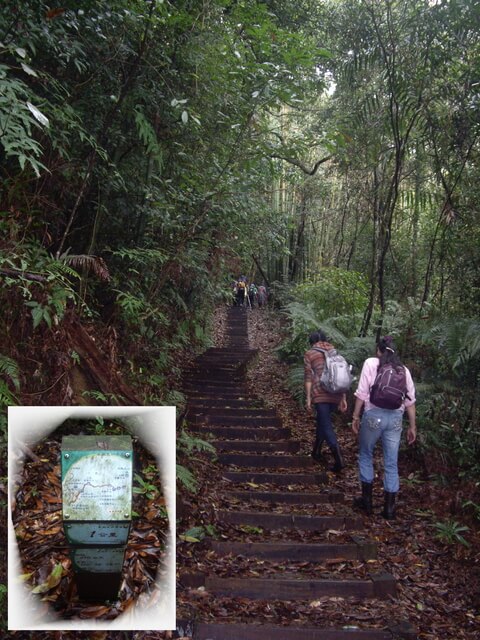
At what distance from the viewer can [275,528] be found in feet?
15.3

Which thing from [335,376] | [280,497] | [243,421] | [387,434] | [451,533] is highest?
[335,376]

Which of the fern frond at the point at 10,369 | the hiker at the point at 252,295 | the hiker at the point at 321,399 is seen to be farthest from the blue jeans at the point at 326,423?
the hiker at the point at 252,295

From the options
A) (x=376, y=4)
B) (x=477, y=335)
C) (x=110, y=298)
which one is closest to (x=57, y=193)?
(x=110, y=298)

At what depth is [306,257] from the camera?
2181 centimetres

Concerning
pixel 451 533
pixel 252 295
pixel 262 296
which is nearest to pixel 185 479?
pixel 451 533

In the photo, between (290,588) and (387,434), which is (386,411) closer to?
(387,434)

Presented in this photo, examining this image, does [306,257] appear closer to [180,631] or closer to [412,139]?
[412,139]

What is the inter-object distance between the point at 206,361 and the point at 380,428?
884cm

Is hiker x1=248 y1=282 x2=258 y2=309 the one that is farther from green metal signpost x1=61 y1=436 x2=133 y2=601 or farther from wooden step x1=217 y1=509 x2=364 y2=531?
green metal signpost x1=61 y1=436 x2=133 y2=601

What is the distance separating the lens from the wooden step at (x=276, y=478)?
227 inches

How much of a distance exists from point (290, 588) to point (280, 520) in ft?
3.56

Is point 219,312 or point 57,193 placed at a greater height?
point 57,193

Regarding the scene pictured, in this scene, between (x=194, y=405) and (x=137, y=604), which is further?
(x=194, y=405)

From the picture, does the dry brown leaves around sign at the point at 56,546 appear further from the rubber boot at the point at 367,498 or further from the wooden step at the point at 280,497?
the rubber boot at the point at 367,498
